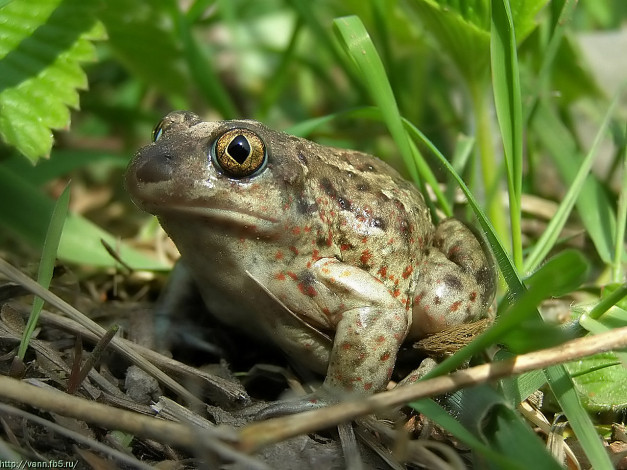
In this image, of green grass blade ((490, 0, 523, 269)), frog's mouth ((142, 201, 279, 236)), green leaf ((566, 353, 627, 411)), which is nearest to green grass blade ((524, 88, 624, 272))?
green grass blade ((490, 0, 523, 269))

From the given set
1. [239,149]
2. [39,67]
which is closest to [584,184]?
[239,149]

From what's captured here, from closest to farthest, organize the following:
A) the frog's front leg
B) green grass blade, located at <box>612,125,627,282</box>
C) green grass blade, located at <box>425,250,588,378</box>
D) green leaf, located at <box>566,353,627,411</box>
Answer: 1. green grass blade, located at <box>425,250,588,378</box>
2. green leaf, located at <box>566,353,627,411</box>
3. the frog's front leg
4. green grass blade, located at <box>612,125,627,282</box>

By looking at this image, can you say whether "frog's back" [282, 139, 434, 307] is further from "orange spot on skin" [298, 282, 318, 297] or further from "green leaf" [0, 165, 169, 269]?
"green leaf" [0, 165, 169, 269]

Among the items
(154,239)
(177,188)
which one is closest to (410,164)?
(177,188)

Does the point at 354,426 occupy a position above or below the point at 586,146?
below

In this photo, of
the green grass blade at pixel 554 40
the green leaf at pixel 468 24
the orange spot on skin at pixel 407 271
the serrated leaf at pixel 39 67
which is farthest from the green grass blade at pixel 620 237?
the serrated leaf at pixel 39 67

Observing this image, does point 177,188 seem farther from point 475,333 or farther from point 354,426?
point 475,333

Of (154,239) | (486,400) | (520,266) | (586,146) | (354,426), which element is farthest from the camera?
(586,146)
